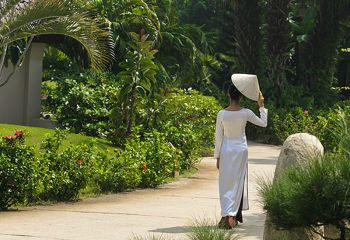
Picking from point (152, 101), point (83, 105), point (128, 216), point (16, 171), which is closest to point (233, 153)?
point (128, 216)

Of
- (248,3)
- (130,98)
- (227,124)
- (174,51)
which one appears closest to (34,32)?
(130,98)

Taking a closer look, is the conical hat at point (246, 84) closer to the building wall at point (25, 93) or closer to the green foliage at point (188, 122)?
the green foliage at point (188, 122)

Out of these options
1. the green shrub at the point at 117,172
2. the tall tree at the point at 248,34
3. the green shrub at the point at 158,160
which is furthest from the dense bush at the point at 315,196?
the tall tree at the point at 248,34

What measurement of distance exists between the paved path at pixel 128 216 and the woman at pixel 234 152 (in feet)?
1.15

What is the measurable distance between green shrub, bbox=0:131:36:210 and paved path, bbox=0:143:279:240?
24cm

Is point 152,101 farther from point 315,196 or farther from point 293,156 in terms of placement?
point 315,196

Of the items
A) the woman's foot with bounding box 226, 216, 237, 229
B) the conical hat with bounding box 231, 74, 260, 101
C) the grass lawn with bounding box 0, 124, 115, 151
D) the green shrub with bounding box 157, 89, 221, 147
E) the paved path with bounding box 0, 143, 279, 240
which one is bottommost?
the paved path with bounding box 0, 143, 279, 240

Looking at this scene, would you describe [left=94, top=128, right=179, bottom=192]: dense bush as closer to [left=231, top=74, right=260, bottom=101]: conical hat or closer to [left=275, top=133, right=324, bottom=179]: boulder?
[left=231, top=74, right=260, bottom=101]: conical hat

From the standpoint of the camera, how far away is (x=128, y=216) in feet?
34.7

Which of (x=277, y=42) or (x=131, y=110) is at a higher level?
(x=277, y=42)

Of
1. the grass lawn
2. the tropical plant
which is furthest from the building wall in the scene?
the tropical plant

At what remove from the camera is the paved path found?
930 cm

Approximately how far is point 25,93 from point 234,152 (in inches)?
435

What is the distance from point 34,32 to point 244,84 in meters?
4.46
